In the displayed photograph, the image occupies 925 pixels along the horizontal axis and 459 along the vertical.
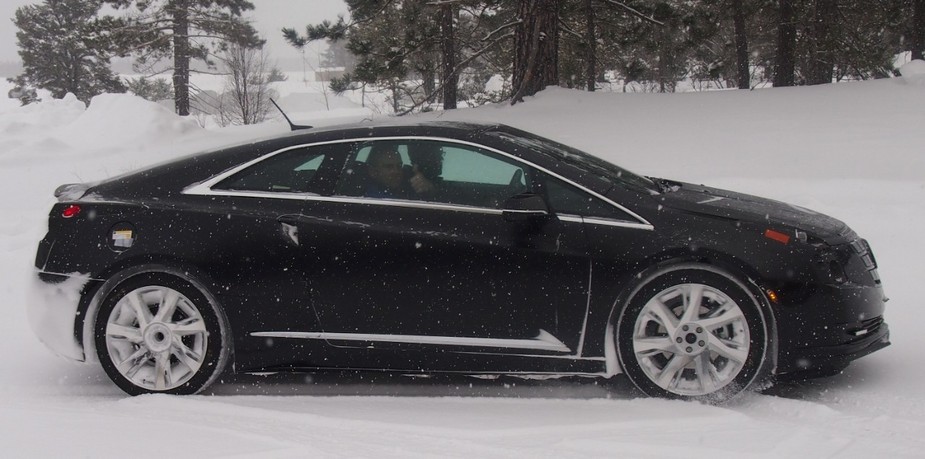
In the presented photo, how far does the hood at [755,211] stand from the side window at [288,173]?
1888mm

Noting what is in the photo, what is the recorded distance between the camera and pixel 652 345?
14.0 feet

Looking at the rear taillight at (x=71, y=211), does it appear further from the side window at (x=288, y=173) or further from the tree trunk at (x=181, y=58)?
the tree trunk at (x=181, y=58)

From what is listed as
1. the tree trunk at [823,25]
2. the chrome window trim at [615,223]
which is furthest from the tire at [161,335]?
the tree trunk at [823,25]

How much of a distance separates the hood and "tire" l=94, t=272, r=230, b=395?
8.41 ft

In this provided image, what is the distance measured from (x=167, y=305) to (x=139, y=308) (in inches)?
6.1

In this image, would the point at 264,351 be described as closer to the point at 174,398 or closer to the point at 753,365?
the point at 174,398

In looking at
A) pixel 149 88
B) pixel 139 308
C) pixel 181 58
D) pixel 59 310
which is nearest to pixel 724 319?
pixel 139 308

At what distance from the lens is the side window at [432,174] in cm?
452

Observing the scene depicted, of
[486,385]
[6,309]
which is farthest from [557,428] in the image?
[6,309]

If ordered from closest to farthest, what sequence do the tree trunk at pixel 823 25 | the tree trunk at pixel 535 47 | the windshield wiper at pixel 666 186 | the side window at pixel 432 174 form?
the side window at pixel 432 174 → the windshield wiper at pixel 666 186 → the tree trunk at pixel 535 47 → the tree trunk at pixel 823 25

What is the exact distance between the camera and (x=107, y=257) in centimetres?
462

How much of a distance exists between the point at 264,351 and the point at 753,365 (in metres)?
2.58

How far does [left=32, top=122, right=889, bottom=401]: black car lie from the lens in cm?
425

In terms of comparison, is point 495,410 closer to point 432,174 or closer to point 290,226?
point 432,174
